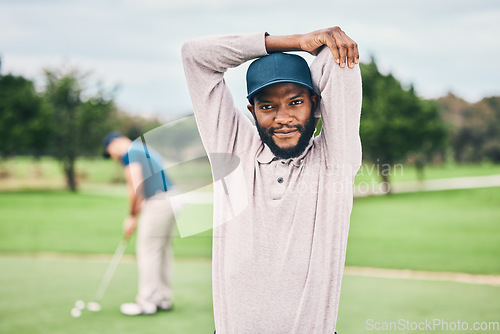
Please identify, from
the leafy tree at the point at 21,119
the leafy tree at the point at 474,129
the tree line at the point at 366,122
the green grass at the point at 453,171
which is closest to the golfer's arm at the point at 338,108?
the tree line at the point at 366,122

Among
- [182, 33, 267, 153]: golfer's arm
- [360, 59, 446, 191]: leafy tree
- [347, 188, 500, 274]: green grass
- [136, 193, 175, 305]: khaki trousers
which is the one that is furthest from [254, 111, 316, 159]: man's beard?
[360, 59, 446, 191]: leafy tree

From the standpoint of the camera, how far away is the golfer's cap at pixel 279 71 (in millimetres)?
1723

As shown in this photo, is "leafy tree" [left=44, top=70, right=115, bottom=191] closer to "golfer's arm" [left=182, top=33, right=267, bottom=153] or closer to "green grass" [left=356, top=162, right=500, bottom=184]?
"green grass" [left=356, top=162, right=500, bottom=184]

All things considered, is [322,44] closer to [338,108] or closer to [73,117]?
[338,108]

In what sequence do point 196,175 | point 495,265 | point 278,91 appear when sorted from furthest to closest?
point 495,265 < point 196,175 < point 278,91

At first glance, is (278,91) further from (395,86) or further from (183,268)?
(395,86)

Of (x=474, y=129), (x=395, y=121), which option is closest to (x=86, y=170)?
(x=395, y=121)

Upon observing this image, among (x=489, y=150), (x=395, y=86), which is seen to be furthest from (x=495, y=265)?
(x=489, y=150)

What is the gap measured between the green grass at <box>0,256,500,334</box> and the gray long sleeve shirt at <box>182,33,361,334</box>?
3.24 metres

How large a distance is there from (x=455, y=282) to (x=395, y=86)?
1995cm

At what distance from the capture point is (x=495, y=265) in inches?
347

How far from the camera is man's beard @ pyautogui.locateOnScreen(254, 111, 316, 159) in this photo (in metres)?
1.80

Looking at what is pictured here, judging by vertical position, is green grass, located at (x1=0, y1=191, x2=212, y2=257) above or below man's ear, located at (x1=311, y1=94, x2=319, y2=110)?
below

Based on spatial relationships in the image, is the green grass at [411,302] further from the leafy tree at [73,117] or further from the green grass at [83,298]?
the leafy tree at [73,117]
